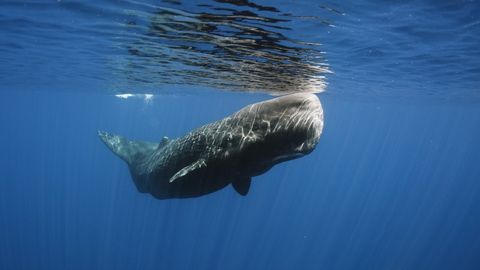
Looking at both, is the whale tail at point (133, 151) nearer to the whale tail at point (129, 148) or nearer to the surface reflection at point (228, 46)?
the whale tail at point (129, 148)

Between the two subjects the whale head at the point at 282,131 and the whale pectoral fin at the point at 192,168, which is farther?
the whale pectoral fin at the point at 192,168

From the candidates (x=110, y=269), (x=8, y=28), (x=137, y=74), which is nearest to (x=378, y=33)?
(x=8, y=28)

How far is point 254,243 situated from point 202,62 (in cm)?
6166

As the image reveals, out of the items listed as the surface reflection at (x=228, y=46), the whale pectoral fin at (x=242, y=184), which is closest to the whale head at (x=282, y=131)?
the whale pectoral fin at (x=242, y=184)

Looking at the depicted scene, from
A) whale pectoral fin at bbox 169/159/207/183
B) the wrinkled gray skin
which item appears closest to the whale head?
the wrinkled gray skin

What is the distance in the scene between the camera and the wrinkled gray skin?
6320 mm

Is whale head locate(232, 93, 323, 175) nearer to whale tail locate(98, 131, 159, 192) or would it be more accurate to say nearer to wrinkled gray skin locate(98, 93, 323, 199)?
wrinkled gray skin locate(98, 93, 323, 199)

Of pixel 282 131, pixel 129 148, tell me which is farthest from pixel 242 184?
pixel 129 148

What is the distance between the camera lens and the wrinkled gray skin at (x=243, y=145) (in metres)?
6.32

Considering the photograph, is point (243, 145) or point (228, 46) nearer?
point (243, 145)

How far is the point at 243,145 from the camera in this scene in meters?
6.79

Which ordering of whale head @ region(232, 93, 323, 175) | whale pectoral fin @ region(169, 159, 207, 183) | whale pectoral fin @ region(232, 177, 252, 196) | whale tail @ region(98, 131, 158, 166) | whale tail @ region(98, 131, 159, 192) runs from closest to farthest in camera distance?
whale head @ region(232, 93, 323, 175) → whale pectoral fin @ region(169, 159, 207, 183) → whale pectoral fin @ region(232, 177, 252, 196) → whale tail @ region(98, 131, 159, 192) → whale tail @ region(98, 131, 158, 166)

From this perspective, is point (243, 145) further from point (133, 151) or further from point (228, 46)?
point (228, 46)

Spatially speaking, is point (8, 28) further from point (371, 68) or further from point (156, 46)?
point (371, 68)
